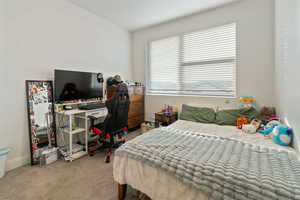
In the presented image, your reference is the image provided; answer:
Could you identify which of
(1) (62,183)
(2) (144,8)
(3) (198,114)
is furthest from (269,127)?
(2) (144,8)

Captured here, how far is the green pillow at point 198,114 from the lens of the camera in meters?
2.66

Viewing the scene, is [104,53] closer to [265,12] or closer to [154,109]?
[154,109]

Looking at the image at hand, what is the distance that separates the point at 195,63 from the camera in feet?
10.4

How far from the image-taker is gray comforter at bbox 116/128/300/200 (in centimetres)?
86

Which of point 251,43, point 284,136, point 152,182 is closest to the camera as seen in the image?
point 152,182

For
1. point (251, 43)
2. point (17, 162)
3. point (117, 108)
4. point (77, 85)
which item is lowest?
point (17, 162)

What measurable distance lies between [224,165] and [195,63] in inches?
99.6

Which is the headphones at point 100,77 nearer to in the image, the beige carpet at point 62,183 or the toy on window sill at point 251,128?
the beige carpet at point 62,183

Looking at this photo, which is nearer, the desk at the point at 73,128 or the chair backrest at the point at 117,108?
the chair backrest at the point at 117,108

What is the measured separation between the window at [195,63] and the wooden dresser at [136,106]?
1.02 ft

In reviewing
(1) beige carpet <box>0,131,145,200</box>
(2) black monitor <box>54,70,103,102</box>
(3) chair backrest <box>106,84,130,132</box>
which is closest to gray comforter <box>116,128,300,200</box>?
(1) beige carpet <box>0,131,145,200</box>

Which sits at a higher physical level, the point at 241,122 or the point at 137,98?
the point at 137,98

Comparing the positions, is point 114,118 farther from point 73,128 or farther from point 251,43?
point 251,43

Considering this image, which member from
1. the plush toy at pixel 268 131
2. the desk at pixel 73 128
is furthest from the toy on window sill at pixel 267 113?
the desk at pixel 73 128
